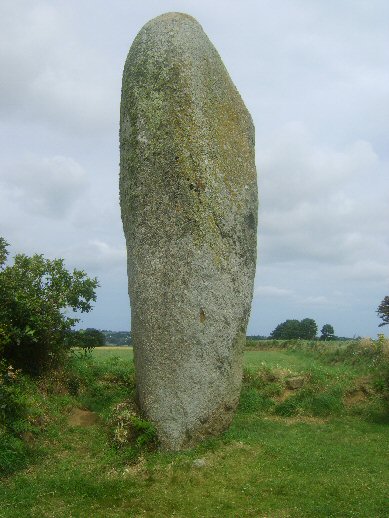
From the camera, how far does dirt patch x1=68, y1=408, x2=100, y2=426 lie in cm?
1348

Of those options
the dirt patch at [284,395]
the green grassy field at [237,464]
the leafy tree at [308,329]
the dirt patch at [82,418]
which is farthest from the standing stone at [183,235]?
the leafy tree at [308,329]

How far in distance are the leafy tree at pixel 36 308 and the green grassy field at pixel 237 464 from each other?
101cm

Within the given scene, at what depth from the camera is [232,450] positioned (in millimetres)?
10969

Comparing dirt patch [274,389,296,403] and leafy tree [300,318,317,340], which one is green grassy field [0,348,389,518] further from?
leafy tree [300,318,317,340]

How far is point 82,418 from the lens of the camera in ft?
45.1

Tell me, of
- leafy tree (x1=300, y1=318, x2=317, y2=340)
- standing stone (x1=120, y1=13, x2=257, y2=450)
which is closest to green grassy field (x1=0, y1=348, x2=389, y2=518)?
standing stone (x1=120, y1=13, x2=257, y2=450)

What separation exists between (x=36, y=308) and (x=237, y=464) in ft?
21.7

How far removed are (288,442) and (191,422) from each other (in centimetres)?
210

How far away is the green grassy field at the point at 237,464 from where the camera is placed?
8.85 meters

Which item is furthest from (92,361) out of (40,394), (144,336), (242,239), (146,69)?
(146,69)

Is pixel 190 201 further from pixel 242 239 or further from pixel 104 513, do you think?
pixel 104 513

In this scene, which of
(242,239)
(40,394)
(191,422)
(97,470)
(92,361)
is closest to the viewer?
(97,470)

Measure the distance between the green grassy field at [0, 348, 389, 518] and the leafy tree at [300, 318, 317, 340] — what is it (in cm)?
1429

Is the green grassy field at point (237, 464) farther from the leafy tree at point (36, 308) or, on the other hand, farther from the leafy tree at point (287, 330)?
the leafy tree at point (287, 330)
